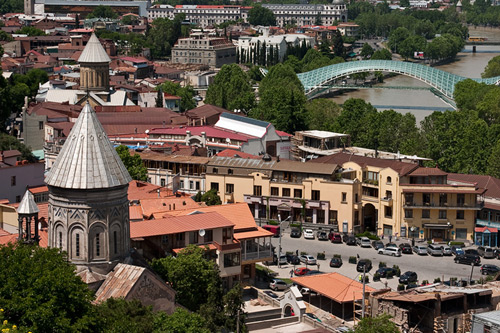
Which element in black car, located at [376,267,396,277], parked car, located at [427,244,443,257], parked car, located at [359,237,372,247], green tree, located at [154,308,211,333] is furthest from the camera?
parked car, located at [359,237,372,247]

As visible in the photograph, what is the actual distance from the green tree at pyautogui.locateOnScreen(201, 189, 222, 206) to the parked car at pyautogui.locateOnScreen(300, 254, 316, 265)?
6.22 meters

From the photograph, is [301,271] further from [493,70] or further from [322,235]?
[493,70]

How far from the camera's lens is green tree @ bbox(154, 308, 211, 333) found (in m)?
29.1

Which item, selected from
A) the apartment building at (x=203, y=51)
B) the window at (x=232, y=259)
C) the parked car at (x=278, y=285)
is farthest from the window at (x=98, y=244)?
the apartment building at (x=203, y=51)

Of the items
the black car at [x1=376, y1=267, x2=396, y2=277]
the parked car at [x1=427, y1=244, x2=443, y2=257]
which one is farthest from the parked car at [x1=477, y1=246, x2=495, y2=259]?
the black car at [x1=376, y1=267, x2=396, y2=277]

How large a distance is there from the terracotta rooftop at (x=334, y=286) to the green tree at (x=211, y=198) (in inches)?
450

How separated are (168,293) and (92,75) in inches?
1803

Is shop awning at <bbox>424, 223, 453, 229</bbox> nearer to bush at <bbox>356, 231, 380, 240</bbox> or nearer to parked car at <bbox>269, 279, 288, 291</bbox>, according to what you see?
bush at <bbox>356, 231, 380, 240</bbox>

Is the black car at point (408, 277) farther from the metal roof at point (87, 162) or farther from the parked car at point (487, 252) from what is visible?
the metal roof at point (87, 162)

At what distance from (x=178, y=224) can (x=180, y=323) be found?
8.54m

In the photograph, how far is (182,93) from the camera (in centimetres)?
8812

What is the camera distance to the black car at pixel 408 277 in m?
42.0

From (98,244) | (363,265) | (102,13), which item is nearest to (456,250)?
(363,265)

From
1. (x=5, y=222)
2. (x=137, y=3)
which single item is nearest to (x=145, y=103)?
(x=5, y=222)
